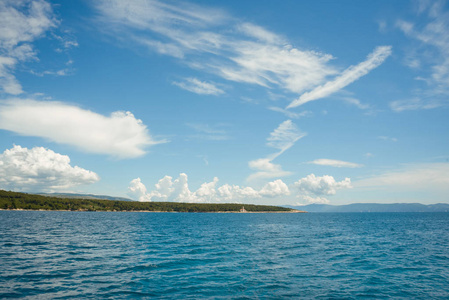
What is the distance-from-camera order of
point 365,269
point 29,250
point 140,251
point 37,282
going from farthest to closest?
1. point 140,251
2. point 29,250
3. point 365,269
4. point 37,282

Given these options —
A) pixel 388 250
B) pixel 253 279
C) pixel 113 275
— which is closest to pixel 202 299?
pixel 253 279

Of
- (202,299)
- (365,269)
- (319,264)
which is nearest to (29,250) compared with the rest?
(202,299)

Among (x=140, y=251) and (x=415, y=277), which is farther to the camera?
(x=140, y=251)

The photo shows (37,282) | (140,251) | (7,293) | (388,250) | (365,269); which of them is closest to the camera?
(7,293)

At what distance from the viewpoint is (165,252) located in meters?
48.2

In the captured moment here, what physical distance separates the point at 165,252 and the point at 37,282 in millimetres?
22926

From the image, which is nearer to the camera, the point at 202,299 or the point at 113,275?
the point at 202,299

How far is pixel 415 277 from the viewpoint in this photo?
114ft

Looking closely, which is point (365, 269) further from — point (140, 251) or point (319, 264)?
point (140, 251)

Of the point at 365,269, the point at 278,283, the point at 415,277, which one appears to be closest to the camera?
the point at 278,283

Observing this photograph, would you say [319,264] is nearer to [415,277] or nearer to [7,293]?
[415,277]

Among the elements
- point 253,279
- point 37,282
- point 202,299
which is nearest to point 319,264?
point 253,279

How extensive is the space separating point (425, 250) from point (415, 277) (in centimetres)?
2951

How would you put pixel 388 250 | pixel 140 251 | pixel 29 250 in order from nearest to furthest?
1. pixel 29 250
2. pixel 140 251
3. pixel 388 250
